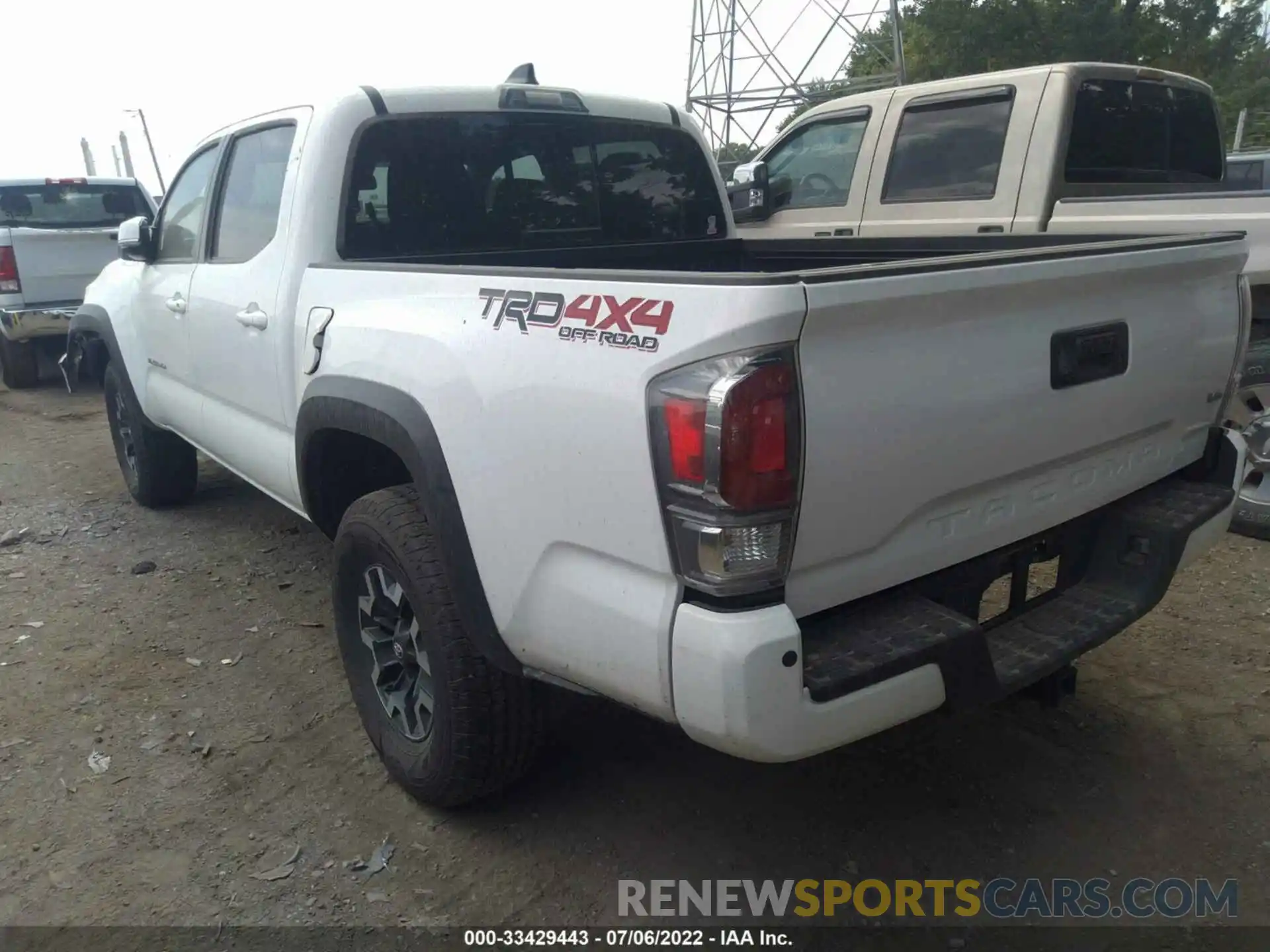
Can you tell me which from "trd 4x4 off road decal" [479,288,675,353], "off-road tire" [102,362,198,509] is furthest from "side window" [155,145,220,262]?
"trd 4x4 off road decal" [479,288,675,353]

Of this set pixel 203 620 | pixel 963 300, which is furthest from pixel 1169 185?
pixel 203 620

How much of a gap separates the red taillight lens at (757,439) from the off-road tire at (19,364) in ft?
31.3

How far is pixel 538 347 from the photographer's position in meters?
2.09

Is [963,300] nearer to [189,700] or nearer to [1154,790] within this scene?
[1154,790]

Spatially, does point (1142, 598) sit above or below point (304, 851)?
above

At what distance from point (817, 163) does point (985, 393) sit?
4687 millimetres

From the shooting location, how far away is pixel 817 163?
6.38 m

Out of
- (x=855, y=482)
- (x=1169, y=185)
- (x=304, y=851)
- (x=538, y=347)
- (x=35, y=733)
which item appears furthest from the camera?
(x=1169, y=185)

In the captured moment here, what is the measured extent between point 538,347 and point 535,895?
1.36 m

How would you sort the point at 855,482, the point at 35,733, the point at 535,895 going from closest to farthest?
the point at 855,482, the point at 535,895, the point at 35,733

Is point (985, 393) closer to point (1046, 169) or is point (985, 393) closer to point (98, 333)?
point (1046, 169)

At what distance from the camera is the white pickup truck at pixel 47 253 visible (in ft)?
29.0

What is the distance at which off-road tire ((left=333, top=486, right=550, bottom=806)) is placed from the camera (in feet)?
8.00

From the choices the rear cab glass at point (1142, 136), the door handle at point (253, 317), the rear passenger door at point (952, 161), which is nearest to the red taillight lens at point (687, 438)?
the door handle at point (253, 317)
